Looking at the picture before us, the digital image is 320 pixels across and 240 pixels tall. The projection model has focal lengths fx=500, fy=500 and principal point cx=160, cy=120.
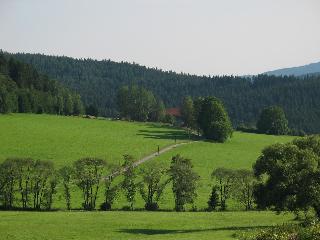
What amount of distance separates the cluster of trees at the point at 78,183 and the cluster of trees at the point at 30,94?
73417 millimetres

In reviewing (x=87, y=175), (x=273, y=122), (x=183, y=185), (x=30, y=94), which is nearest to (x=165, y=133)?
(x=30, y=94)

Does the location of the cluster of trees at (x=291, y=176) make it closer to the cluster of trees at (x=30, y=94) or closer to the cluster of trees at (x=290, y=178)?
the cluster of trees at (x=290, y=178)

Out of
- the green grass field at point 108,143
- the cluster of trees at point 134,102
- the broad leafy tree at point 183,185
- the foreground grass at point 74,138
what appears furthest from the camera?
the cluster of trees at point 134,102

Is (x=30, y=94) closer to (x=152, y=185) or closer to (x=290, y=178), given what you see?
(x=152, y=185)

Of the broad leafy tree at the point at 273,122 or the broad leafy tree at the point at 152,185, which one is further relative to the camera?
the broad leafy tree at the point at 273,122

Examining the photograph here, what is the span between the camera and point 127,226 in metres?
51.2

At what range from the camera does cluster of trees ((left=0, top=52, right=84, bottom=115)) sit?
152875 millimetres

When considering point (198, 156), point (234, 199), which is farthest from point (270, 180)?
point (198, 156)

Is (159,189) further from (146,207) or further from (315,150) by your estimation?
(315,150)

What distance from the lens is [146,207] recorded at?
7606 cm

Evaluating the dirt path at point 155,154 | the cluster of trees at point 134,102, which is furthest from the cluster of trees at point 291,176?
the cluster of trees at point 134,102

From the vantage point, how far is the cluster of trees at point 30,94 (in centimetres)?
15288

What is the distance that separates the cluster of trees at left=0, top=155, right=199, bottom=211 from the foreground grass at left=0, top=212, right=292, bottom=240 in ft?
45.7

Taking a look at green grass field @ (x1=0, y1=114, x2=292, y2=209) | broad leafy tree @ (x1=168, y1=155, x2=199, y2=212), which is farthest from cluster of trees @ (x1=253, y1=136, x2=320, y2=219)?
green grass field @ (x1=0, y1=114, x2=292, y2=209)
